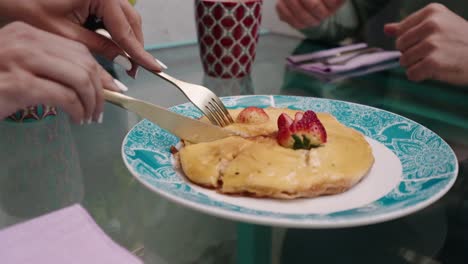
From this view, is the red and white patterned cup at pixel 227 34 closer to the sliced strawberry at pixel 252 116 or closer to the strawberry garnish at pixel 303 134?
the sliced strawberry at pixel 252 116

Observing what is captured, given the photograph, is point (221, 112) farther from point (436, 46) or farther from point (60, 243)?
point (436, 46)

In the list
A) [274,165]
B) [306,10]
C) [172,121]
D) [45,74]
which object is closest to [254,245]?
[274,165]

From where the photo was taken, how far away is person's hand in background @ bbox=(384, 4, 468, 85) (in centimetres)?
116

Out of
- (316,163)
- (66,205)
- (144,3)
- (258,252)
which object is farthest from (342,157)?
(144,3)

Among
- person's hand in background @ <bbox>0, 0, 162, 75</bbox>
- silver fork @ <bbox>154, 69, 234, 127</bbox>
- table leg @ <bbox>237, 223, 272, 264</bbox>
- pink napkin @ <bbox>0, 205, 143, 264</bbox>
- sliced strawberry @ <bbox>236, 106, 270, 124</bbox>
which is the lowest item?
table leg @ <bbox>237, 223, 272, 264</bbox>

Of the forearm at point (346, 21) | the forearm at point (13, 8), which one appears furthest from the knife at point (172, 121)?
the forearm at point (346, 21)

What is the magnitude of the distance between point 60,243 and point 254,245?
249mm

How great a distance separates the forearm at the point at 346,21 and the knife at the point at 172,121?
1122 mm

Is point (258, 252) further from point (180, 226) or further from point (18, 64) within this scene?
point (18, 64)

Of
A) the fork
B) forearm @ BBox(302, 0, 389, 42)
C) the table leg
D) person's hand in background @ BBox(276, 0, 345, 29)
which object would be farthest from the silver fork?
forearm @ BBox(302, 0, 389, 42)

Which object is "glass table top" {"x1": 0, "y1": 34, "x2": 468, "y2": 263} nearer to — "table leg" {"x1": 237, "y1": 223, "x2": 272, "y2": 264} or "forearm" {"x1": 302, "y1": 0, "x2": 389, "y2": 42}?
"table leg" {"x1": 237, "y1": 223, "x2": 272, "y2": 264}

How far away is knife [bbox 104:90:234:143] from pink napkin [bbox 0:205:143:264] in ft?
0.57

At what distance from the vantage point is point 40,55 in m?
0.61

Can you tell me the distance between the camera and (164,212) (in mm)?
696
